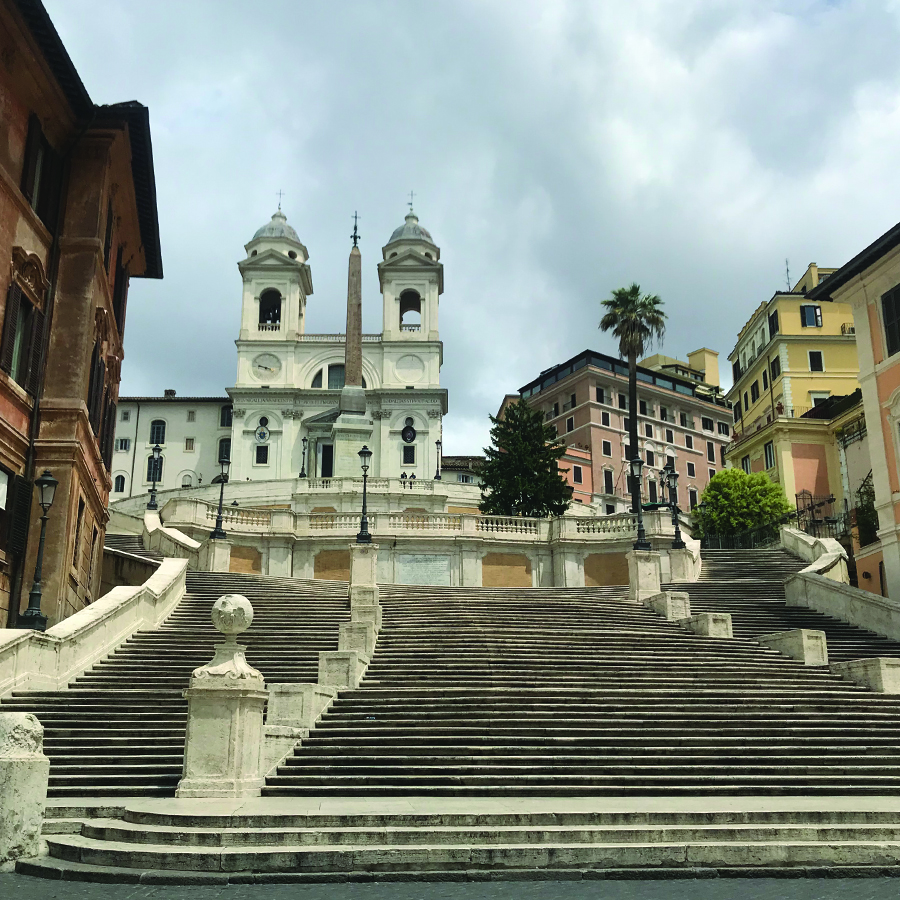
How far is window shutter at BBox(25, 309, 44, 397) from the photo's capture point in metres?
22.0

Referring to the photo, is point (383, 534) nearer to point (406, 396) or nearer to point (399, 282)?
point (406, 396)

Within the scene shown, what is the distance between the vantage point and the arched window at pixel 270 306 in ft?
315

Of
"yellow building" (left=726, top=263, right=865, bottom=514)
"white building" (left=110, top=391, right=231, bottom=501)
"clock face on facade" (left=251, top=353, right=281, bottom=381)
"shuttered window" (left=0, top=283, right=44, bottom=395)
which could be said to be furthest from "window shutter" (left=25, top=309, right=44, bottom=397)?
"white building" (left=110, top=391, right=231, bottom=501)

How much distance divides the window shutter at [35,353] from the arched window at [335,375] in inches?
2730

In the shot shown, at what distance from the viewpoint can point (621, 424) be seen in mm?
96812

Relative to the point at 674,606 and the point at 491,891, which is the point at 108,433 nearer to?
the point at 674,606

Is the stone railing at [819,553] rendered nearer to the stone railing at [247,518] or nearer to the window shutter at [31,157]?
the stone railing at [247,518]

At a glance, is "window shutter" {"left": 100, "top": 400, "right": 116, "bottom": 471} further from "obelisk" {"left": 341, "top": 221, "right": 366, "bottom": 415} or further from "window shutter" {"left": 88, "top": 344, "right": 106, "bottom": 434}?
"obelisk" {"left": 341, "top": 221, "right": 366, "bottom": 415}

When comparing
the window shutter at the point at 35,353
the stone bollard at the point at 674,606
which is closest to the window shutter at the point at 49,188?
the window shutter at the point at 35,353

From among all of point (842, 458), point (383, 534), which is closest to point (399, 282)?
point (842, 458)

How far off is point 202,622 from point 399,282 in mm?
76709

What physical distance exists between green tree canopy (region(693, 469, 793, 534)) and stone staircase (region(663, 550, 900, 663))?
1193 cm

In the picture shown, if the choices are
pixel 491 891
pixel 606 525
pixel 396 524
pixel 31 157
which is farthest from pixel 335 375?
pixel 491 891

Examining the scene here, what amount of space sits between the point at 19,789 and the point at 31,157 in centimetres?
1759
